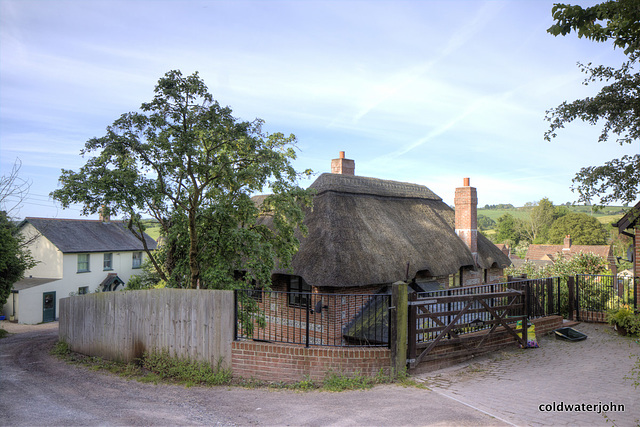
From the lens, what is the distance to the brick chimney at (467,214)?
66.6 ft

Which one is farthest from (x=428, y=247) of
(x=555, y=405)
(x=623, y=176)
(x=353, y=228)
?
(x=555, y=405)

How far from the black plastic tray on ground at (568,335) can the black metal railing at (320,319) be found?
474cm

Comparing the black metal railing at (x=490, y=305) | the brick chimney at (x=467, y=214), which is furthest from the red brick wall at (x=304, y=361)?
the brick chimney at (x=467, y=214)

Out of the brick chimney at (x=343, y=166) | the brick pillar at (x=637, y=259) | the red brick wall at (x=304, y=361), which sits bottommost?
the red brick wall at (x=304, y=361)

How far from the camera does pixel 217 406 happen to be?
7.02m

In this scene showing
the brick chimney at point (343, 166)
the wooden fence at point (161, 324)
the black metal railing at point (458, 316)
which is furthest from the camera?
the brick chimney at point (343, 166)

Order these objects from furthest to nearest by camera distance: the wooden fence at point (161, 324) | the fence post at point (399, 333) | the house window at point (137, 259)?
the house window at point (137, 259) < the wooden fence at point (161, 324) < the fence post at point (399, 333)

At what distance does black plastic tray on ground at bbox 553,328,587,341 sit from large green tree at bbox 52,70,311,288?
7.82 metres

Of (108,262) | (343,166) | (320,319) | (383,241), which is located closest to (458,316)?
(320,319)

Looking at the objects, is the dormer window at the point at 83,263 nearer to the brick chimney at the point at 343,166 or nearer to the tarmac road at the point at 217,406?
the brick chimney at the point at 343,166

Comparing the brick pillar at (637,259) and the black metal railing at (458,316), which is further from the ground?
the brick pillar at (637,259)

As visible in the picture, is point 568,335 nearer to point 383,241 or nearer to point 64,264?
point 383,241

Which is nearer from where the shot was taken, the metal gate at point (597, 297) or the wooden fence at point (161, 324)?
the wooden fence at point (161, 324)

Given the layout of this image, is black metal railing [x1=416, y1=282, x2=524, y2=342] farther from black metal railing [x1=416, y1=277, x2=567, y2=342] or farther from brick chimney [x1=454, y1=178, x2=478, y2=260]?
brick chimney [x1=454, y1=178, x2=478, y2=260]
